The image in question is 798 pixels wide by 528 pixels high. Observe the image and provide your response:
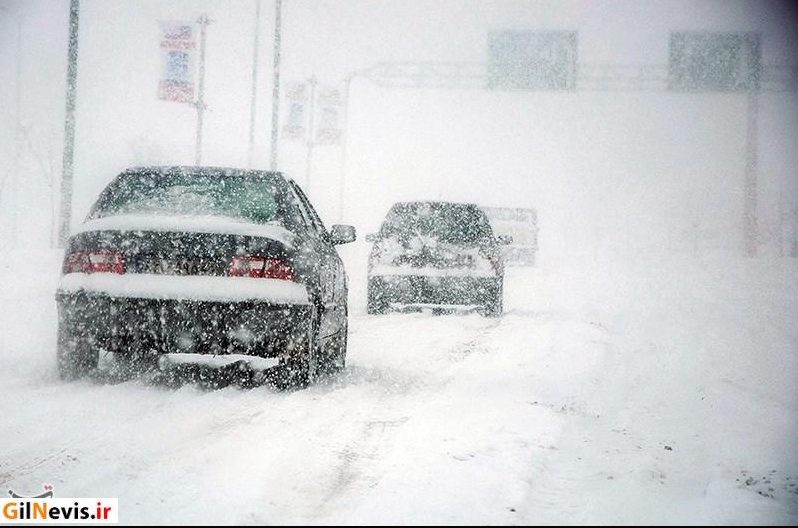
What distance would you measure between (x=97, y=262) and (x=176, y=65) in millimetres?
15598

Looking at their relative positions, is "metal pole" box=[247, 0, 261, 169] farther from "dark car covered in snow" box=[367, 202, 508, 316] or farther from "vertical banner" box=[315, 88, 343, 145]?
"dark car covered in snow" box=[367, 202, 508, 316]

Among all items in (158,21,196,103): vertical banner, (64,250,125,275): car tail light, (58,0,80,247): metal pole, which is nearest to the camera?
(64,250,125,275): car tail light

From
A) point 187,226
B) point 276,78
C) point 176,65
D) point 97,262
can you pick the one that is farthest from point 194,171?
point 276,78

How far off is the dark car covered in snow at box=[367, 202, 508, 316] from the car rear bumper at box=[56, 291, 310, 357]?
6.56 m

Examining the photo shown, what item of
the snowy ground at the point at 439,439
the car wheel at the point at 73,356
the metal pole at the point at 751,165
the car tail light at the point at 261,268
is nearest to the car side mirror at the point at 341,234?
the snowy ground at the point at 439,439

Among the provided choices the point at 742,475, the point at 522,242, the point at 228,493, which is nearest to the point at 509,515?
the point at 228,493

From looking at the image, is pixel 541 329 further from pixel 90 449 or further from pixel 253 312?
pixel 90 449

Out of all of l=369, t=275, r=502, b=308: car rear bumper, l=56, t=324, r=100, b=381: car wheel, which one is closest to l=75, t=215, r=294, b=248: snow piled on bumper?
l=56, t=324, r=100, b=381: car wheel

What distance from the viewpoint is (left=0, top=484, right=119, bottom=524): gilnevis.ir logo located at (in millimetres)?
3418

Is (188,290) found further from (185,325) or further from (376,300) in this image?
(376,300)

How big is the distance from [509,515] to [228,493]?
123 centimetres

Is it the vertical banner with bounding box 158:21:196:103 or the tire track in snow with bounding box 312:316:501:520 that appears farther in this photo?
the vertical banner with bounding box 158:21:196:103

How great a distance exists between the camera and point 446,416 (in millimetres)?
5344

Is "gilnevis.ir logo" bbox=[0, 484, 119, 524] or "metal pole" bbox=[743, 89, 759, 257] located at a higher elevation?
"metal pole" bbox=[743, 89, 759, 257]
